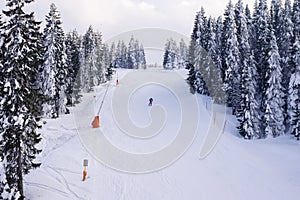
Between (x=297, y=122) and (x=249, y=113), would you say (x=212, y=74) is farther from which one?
(x=297, y=122)

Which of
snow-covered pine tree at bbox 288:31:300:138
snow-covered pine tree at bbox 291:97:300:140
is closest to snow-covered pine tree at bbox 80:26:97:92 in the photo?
snow-covered pine tree at bbox 288:31:300:138

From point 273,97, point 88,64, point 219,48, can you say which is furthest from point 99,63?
point 273,97

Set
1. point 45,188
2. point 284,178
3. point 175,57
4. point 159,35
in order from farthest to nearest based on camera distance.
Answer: point 175,57, point 159,35, point 284,178, point 45,188

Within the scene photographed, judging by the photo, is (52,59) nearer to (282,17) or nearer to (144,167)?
(144,167)

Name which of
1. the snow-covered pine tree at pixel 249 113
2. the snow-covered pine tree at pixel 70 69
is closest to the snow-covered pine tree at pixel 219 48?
the snow-covered pine tree at pixel 249 113

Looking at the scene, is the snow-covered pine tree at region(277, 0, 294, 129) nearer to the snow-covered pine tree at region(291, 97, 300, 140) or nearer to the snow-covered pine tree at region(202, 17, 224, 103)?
the snow-covered pine tree at region(291, 97, 300, 140)

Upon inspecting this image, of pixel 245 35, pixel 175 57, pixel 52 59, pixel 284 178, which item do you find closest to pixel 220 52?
pixel 245 35
